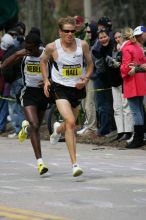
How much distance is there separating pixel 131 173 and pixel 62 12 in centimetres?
3058

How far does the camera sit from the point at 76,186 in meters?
10.7

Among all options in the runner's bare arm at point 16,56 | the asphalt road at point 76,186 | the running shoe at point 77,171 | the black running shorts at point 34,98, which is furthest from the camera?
the runner's bare arm at point 16,56

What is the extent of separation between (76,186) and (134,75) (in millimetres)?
4307

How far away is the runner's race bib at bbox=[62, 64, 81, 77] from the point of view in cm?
1148

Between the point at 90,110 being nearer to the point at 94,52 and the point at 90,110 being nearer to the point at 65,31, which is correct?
the point at 94,52

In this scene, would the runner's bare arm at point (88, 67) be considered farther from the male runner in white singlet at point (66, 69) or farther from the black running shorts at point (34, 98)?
the black running shorts at point (34, 98)

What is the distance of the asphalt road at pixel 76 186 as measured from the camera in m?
8.87

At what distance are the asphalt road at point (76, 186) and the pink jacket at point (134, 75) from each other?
988 millimetres

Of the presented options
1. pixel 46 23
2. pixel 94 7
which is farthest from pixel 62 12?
pixel 94 7

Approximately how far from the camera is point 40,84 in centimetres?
1230

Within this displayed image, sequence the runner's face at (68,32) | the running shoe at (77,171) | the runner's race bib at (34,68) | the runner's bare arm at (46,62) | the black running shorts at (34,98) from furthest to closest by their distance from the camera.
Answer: the runner's race bib at (34,68) < the black running shorts at (34,98) < the runner's bare arm at (46,62) < the runner's face at (68,32) < the running shoe at (77,171)

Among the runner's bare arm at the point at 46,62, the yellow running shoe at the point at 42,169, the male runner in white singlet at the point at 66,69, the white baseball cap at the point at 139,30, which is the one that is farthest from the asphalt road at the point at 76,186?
the white baseball cap at the point at 139,30

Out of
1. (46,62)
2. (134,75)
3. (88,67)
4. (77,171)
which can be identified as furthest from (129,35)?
(77,171)

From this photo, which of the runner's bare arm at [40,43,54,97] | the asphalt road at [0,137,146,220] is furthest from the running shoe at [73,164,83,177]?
the runner's bare arm at [40,43,54,97]
